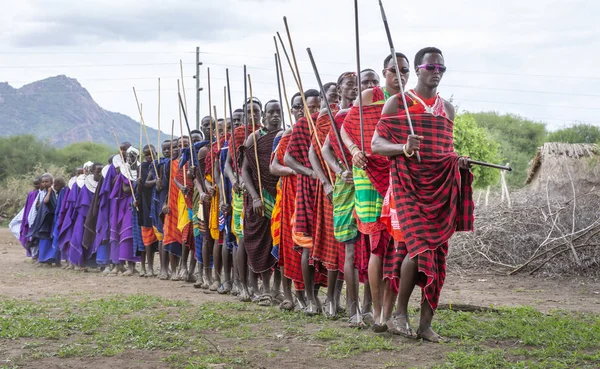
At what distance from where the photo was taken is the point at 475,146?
26.8m

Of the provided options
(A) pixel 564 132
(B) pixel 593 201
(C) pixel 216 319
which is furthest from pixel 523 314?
(A) pixel 564 132

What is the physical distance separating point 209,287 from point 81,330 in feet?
11.7

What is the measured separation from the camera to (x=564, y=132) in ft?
150

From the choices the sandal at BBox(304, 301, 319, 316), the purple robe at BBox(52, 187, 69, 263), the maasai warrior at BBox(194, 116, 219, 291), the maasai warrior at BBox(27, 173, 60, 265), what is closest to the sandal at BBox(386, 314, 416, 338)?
the sandal at BBox(304, 301, 319, 316)

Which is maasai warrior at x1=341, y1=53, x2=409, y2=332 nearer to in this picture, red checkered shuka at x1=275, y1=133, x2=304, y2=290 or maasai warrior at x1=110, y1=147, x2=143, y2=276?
red checkered shuka at x1=275, y1=133, x2=304, y2=290

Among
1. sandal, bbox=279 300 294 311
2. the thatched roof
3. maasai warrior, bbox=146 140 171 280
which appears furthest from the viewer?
the thatched roof

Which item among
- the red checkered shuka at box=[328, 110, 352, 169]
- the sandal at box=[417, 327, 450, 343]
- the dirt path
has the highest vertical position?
the red checkered shuka at box=[328, 110, 352, 169]

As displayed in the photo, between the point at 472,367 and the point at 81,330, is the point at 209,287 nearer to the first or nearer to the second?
the point at 81,330

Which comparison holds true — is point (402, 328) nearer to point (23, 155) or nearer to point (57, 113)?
point (23, 155)

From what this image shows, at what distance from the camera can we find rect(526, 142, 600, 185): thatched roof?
16828mm

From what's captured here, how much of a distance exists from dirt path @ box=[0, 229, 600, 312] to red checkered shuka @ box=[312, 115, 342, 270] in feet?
6.20

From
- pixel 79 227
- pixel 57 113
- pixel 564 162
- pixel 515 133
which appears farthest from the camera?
pixel 57 113

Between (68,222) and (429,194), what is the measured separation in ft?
35.4

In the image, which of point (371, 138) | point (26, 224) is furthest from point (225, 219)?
point (26, 224)
